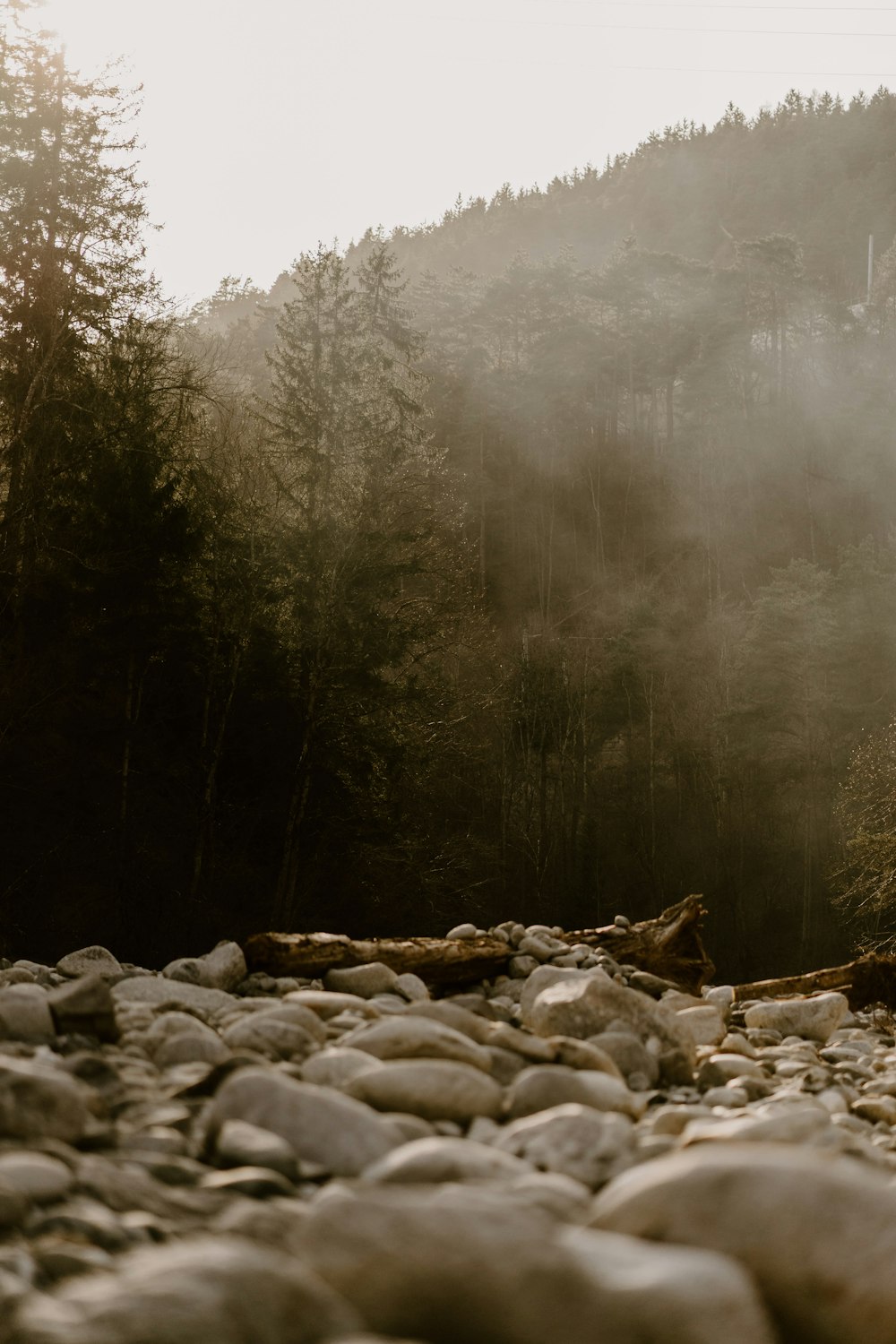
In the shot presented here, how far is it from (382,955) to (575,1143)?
386 centimetres

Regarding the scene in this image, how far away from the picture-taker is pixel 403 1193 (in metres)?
1.85

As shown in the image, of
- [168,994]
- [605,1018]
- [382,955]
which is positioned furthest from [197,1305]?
[382,955]

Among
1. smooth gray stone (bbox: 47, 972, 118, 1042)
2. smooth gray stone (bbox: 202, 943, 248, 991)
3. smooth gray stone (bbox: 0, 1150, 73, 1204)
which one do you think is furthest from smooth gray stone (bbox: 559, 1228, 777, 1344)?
smooth gray stone (bbox: 202, 943, 248, 991)

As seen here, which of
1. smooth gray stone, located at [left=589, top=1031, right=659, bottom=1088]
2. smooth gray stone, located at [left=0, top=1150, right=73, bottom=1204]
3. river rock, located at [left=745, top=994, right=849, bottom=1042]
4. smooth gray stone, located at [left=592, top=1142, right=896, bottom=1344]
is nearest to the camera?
smooth gray stone, located at [left=592, top=1142, right=896, bottom=1344]

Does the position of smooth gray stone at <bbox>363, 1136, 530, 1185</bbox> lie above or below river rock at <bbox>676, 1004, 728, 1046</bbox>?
above

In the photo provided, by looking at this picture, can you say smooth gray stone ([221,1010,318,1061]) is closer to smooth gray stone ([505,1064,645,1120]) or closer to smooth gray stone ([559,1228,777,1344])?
smooth gray stone ([505,1064,645,1120])

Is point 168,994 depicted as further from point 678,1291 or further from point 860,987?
point 860,987

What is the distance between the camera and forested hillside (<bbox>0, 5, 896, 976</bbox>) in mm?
15641

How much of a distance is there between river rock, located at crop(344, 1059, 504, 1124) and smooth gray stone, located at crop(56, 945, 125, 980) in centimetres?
294

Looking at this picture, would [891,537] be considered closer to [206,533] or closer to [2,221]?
[206,533]

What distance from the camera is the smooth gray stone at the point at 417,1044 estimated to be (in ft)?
11.1

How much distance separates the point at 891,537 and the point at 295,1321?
140 feet

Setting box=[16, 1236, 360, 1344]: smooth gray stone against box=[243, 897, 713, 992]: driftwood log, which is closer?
box=[16, 1236, 360, 1344]: smooth gray stone

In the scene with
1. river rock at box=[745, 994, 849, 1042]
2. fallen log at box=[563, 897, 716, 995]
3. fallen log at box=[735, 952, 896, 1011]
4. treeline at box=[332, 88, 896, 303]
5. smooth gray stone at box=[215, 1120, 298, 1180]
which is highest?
treeline at box=[332, 88, 896, 303]
